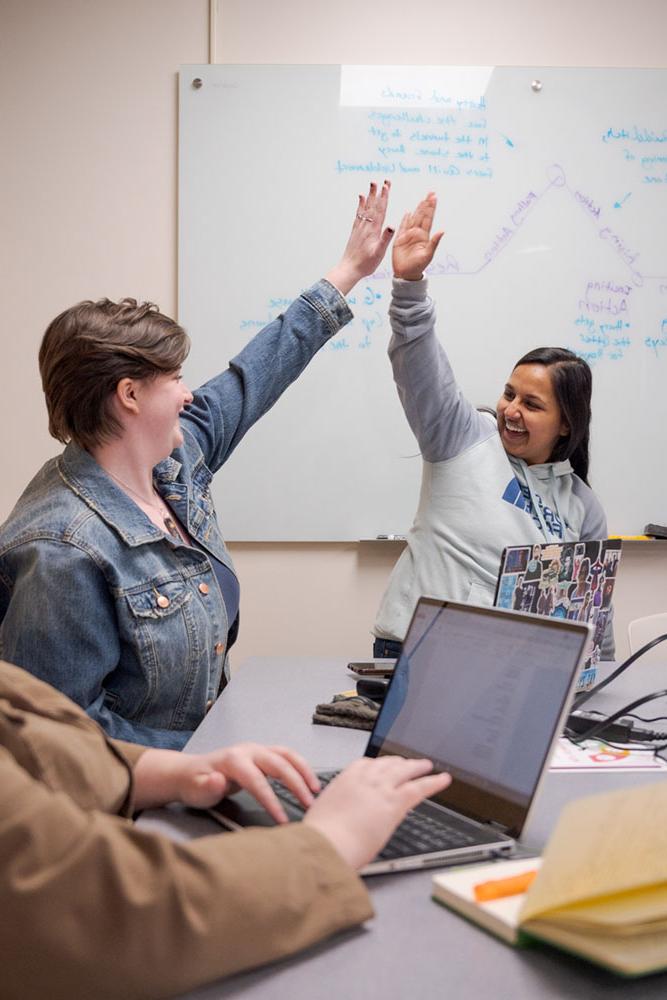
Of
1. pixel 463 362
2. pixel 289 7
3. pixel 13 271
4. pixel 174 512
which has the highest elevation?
pixel 289 7

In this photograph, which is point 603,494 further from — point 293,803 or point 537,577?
point 293,803

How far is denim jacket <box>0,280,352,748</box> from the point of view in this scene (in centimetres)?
142

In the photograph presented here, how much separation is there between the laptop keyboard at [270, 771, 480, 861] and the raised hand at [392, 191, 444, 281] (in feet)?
4.55

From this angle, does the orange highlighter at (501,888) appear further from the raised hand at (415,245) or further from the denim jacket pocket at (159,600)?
the raised hand at (415,245)

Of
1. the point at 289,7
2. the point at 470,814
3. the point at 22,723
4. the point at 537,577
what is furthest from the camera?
the point at 289,7

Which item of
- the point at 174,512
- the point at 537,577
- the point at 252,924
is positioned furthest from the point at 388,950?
the point at 174,512

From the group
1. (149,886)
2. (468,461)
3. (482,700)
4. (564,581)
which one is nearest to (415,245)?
(468,461)

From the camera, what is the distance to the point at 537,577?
4.90 feet

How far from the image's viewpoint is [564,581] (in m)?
1.55

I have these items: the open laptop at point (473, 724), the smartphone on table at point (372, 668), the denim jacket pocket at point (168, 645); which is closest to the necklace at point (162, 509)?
the denim jacket pocket at point (168, 645)

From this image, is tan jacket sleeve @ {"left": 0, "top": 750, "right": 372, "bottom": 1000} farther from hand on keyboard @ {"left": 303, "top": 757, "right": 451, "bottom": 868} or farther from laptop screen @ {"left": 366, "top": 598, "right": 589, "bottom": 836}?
laptop screen @ {"left": 366, "top": 598, "right": 589, "bottom": 836}

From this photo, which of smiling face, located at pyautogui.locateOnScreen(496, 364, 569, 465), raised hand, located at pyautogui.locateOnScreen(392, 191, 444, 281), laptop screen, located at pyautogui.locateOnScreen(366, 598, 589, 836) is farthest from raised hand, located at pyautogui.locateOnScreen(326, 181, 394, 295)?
laptop screen, located at pyautogui.locateOnScreen(366, 598, 589, 836)

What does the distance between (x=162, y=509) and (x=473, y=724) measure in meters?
0.86

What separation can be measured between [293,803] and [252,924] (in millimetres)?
318
